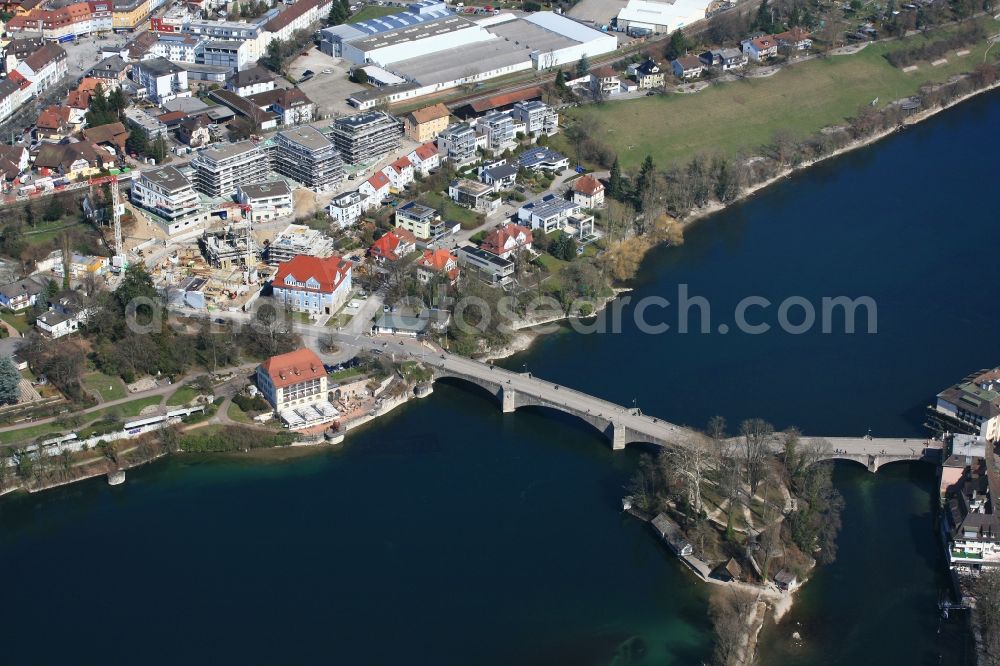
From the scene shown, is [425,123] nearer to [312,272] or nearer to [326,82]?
[326,82]

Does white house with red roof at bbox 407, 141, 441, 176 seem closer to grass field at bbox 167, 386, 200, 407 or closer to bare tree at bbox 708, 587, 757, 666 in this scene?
grass field at bbox 167, 386, 200, 407

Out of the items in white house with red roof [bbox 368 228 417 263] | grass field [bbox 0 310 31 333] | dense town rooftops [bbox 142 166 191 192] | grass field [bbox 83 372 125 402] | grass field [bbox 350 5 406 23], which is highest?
dense town rooftops [bbox 142 166 191 192]

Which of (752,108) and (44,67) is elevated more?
(44,67)

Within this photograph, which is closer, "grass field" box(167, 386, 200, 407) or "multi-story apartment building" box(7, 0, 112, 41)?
"grass field" box(167, 386, 200, 407)

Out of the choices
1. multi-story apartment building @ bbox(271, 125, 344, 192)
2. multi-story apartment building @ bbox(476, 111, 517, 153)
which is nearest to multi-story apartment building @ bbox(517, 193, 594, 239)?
multi-story apartment building @ bbox(476, 111, 517, 153)

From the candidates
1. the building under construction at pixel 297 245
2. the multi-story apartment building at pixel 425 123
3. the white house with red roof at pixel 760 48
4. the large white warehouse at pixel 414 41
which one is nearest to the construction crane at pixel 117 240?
the building under construction at pixel 297 245

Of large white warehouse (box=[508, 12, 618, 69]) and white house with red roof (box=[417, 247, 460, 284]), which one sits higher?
large white warehouse (box=[508, 12, 618, 69])

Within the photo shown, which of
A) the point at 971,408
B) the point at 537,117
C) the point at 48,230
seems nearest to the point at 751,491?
the point at 971,408
